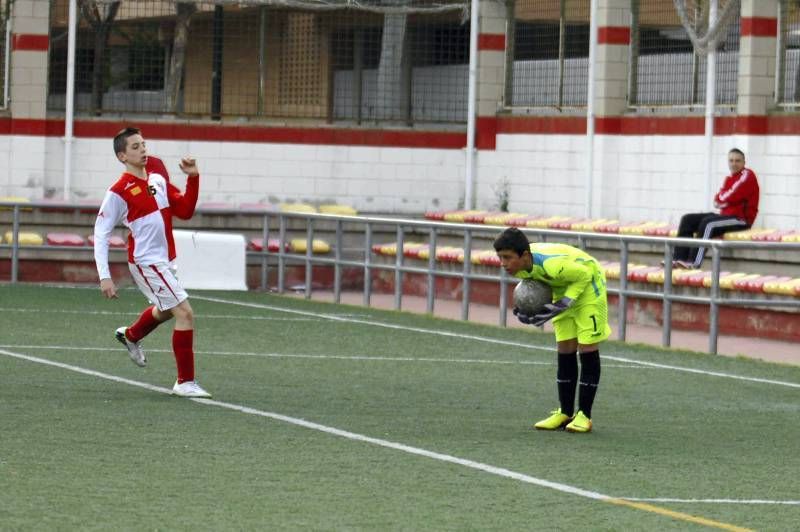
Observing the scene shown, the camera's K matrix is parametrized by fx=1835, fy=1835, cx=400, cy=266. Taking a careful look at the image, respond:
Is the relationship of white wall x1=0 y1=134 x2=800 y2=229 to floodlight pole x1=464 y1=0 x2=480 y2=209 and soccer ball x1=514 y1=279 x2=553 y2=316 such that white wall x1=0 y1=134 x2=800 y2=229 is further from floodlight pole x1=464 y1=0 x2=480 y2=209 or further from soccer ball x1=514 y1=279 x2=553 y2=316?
soccer ball x1=514 y1=279 x2=553 y2=316

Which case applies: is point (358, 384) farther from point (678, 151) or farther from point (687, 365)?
point (678, 151)

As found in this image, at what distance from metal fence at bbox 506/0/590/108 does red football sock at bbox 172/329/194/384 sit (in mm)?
13582

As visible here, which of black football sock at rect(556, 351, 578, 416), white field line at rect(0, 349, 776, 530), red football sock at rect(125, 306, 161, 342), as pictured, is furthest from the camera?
red football sock at rect(125, 306, 161, 342)

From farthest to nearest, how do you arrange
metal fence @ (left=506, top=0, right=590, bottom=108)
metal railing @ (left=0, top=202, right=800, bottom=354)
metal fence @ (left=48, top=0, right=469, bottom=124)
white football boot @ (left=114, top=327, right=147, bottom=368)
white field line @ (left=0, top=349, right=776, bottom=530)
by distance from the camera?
metal fence @ (left=48, top=0, right=469, bottom=124)
metal fence @ (left=506, top=0, right=590, bottom=108)
metal railing @ (left=0, top=202, right=800, bottom=354)
white football boot @ (left=114, top=327, right=147, bottom=368)
white field line @ (left=0, top=349, right=776, bottom=530)

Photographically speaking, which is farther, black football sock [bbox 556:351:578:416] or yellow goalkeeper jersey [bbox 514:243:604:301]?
black football sock [bbox 556:351:578:416]

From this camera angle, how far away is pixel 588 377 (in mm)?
11648

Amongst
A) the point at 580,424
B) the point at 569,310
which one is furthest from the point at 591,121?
the point at 580,424

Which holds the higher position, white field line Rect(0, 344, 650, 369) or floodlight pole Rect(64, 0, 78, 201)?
floodlight pole Rect(64, 0, 78, 201)

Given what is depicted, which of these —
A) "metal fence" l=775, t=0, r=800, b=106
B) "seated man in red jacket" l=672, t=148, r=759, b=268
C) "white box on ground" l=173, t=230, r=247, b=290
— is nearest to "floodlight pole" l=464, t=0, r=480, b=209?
"white box on ground" l=173, t=230, r=247, b=290

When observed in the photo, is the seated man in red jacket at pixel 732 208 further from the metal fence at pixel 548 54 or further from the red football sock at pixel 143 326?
the red football sock at pixel 143 326

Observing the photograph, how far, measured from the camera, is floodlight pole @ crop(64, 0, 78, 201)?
86.8 ft

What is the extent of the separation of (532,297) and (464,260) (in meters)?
9.31

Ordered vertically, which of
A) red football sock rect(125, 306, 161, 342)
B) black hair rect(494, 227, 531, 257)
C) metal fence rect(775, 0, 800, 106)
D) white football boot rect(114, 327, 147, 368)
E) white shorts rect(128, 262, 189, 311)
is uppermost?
metal fence rect(775, 0, 800, 106)

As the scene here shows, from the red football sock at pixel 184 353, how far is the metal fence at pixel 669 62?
448 inches
